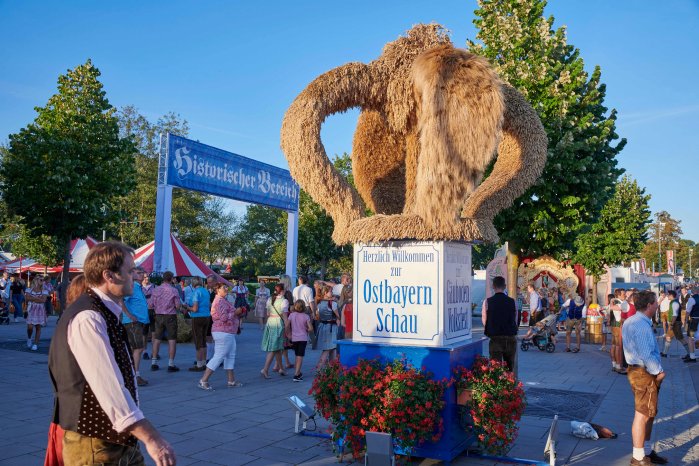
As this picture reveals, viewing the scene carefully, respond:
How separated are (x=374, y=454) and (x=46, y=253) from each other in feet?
96.5

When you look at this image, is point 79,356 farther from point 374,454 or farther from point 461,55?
point 461,55

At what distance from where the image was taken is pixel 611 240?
27.3 metres

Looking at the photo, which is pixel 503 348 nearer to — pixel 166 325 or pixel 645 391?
pixel 645 391

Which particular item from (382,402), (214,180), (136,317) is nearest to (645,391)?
(382,402)

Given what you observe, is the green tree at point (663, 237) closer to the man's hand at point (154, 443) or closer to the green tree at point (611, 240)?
the green tree at point (611, 240)

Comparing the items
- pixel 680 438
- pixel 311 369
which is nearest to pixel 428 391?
pixel 680 438

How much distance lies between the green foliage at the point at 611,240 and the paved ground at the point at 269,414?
15123mm

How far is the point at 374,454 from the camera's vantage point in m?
4.99

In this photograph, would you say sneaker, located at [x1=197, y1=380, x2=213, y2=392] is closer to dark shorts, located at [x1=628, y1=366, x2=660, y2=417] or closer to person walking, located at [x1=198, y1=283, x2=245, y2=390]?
person walking, located at [x1=198, y1=283, x2=245, y2=390]

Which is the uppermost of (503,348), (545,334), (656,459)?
(503,348)

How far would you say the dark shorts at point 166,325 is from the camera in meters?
10.4

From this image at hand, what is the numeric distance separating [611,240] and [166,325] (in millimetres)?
22948

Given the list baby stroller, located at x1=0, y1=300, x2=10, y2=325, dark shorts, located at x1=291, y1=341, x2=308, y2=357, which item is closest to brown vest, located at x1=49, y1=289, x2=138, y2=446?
dark shorts, located at x1=291, y1=341, x2=308, y2=357

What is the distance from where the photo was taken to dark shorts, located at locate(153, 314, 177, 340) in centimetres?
1041
